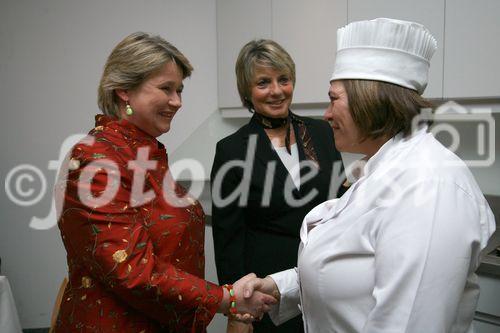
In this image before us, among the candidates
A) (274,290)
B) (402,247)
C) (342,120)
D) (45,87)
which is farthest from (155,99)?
(45,87)

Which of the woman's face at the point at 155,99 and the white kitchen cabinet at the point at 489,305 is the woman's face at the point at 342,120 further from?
the white kitchen cabinet at the point at 489,305

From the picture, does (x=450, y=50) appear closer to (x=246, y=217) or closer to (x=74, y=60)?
(x=246, y=217)

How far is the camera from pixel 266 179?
59.4 inches

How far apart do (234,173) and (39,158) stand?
5.45ft

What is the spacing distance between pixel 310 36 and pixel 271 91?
2.95 ft

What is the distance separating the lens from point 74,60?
264 cm

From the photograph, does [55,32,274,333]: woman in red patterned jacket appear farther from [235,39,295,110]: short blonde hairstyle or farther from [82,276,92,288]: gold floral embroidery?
[235,39,295,110]: short blonde hairstyle

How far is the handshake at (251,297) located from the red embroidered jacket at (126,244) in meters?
0.09

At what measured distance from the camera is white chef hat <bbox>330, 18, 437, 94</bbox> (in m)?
0.86

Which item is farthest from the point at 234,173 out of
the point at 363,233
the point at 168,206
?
the point at 363,233

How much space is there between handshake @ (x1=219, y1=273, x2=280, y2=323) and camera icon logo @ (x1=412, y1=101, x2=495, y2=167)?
1.24 m

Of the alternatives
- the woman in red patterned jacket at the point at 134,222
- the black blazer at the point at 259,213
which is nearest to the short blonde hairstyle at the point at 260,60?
the black blazer at the point at 259,213

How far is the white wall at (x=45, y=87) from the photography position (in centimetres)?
258

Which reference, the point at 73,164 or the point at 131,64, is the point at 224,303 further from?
the point at 131,64
